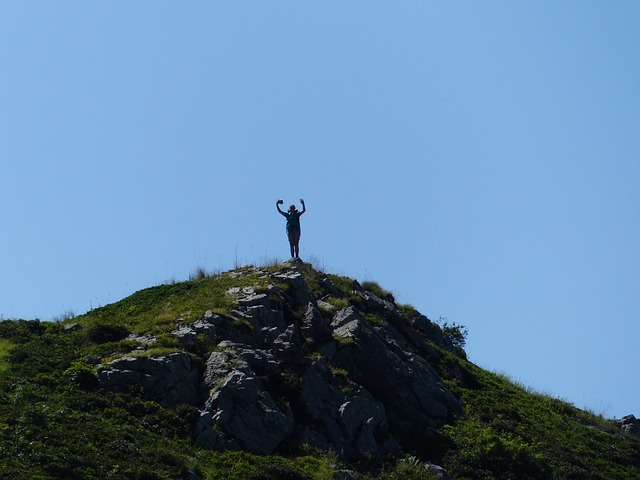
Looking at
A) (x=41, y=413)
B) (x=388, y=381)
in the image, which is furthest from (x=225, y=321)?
(x=41, y=413)

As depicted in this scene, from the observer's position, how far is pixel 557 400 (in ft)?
144

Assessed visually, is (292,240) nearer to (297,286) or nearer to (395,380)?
(297,286)

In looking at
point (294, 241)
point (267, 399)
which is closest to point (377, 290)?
point (294, 241)

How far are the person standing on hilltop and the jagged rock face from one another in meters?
2.57

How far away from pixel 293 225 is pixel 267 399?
12444 mm

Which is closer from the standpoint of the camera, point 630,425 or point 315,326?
point 315,326

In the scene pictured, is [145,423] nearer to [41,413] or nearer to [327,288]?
[41,413]

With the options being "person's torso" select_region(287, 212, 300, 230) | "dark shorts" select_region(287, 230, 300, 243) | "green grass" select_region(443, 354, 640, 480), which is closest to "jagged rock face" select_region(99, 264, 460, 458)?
"green grass" select_region(443, 354, 640, 480)

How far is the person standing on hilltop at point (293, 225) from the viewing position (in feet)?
141

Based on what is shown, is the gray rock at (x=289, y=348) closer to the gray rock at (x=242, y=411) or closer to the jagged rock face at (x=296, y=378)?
the jagged rock face at (x=296, y=378)

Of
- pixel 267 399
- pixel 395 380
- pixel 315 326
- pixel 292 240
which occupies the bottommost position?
pixel 267 399

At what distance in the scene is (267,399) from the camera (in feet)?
106

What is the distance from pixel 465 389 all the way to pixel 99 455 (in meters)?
17.4

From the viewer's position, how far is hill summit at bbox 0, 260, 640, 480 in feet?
94.6
